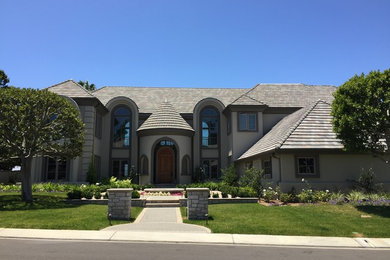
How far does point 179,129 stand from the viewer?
24.1 m

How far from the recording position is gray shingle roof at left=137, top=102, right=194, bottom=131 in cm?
2419

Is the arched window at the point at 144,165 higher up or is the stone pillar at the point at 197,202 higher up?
the arched window at the point at 144,165

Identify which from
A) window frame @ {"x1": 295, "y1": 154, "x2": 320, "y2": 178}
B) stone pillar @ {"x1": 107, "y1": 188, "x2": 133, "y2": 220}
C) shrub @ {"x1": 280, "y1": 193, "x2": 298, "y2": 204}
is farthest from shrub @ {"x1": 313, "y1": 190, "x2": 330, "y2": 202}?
stone pillar @ {"x1": 107, "y1": 188, "x2": 133, "y2": 220}

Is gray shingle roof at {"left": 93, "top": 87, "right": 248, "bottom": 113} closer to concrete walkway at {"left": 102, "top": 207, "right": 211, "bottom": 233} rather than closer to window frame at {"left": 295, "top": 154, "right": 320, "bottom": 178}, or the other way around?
window frame at {"left": 295, "top": 154, "right": 320, "bottom": 178}

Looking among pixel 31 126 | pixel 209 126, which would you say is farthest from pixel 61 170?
pixel 209 126

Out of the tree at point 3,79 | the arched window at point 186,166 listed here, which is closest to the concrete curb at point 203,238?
the arched window at point 186,166

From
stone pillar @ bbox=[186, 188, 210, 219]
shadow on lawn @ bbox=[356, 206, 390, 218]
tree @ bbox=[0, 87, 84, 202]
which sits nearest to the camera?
stone pillar @ bbox=[186, 188, 210, 219]

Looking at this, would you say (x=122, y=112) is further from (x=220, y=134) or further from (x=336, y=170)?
(x=336, y=170)

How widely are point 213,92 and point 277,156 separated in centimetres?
1523

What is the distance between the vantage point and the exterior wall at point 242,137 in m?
24.6

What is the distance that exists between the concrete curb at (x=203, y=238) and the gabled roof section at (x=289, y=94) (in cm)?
1853

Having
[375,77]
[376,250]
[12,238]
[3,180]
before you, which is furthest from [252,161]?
[3,180]

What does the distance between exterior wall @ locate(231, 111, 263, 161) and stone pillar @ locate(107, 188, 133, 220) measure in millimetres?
13961

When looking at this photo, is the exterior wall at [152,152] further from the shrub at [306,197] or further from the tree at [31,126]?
the shrub at [306,197]
